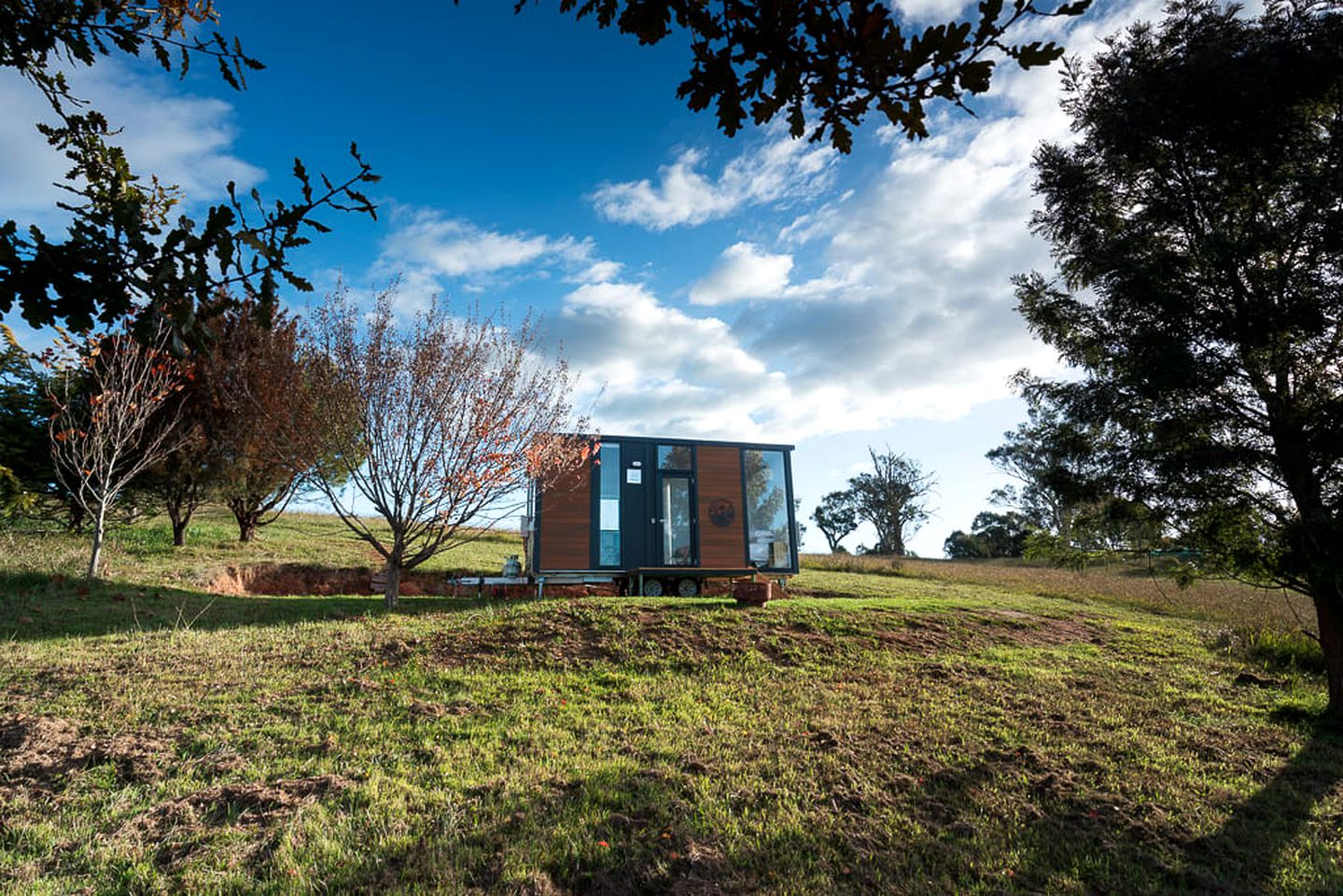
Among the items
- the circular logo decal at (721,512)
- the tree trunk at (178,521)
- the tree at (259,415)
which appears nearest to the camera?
the tree at (259,415)

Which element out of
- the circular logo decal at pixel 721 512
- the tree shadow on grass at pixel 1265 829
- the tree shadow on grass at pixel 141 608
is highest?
the circular logo decal at pixel 721 512

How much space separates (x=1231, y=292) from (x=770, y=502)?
8.95m

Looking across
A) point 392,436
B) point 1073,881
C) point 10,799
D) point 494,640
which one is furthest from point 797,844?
point 392,436

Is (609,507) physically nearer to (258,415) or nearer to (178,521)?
(258,415)

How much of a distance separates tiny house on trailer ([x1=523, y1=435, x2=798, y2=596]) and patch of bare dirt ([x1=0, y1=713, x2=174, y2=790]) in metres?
7.94

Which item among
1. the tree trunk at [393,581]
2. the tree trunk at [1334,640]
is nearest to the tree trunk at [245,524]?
the tree trunk at [393,581]

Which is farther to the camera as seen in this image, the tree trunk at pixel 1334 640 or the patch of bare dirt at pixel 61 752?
the tree trunk at pixel 1334 640

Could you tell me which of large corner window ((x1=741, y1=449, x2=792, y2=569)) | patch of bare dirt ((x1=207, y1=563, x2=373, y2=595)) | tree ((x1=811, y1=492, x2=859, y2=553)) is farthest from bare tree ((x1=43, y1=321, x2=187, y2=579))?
tree ((x1=811, y1=492, x2=859, y2=553))

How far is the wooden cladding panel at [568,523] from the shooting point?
12828 millimetres

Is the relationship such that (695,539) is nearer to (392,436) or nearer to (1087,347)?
(392,436)

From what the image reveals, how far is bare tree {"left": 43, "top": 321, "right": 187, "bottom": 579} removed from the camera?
11.4 m

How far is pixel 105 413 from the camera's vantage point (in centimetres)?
1125

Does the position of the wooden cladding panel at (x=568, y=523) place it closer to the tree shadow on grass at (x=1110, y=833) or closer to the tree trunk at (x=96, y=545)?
the tree trunk at (x=96, y=545)

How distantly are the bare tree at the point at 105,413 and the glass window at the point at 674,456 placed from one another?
9.24 meters
